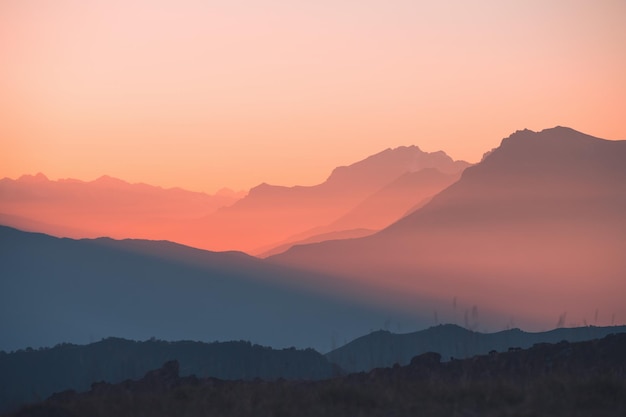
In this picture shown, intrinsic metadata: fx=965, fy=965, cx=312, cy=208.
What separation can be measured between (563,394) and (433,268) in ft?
493

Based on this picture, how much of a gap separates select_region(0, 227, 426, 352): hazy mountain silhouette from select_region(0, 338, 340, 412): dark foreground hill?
3806 cm

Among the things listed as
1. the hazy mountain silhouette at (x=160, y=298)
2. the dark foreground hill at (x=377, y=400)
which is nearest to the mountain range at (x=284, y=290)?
the hazy mountain silhouette at (x=160, y=298)

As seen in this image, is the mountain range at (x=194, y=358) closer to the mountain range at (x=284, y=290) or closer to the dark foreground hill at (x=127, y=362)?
the dark foreground hill at (x=127, y=362)

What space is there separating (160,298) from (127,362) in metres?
76.0

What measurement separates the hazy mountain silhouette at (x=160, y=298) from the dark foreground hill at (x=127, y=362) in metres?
38.1

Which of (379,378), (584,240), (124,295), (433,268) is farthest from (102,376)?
(584,240)

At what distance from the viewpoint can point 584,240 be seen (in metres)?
174

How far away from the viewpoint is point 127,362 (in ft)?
176

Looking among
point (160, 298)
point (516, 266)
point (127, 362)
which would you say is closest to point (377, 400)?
point (127, 362)

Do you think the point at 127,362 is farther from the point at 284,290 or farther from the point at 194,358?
the point at 284,290

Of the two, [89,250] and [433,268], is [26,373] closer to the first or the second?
[89,250]

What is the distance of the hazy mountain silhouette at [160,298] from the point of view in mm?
109625

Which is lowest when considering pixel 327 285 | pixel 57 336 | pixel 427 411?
pixel 427 411

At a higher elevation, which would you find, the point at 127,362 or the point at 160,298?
the point at 160,298
